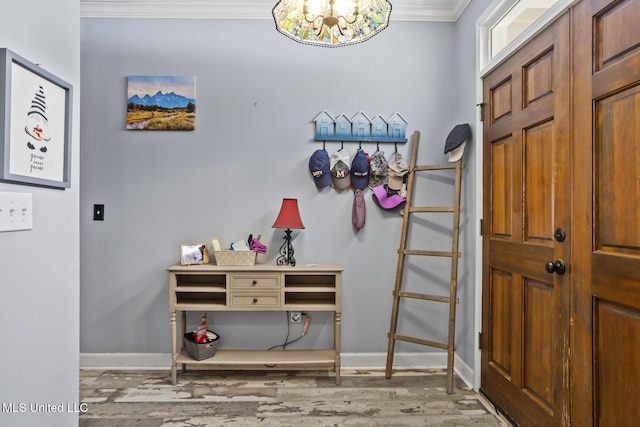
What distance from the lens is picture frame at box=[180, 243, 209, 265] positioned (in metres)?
2.62

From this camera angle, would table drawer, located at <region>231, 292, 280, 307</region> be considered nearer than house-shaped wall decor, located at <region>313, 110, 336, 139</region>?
Yes

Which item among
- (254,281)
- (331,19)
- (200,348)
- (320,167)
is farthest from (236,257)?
(331,19)

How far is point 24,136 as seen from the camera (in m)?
1.17

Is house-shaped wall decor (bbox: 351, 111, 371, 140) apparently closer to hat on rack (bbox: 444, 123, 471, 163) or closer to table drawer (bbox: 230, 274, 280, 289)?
hat on rack (bbox: 444, 123, 471, 163)

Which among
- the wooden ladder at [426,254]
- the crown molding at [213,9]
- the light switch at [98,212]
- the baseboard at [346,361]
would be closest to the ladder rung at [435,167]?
the wooden ladder at [426,254]

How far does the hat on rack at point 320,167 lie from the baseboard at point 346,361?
1335mm

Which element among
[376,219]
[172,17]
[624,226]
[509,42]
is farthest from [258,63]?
[624,226]

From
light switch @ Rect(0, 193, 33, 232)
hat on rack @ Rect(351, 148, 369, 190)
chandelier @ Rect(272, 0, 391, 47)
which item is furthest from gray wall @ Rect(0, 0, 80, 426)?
hat on rack @ Rect(351, 148, 369, 190)

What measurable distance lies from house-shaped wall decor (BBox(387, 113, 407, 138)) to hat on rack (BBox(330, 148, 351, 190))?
14.8 inches

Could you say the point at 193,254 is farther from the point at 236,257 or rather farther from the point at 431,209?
the point at 431,209

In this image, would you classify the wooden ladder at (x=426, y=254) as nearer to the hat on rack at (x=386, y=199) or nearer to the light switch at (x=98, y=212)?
the hat on rack at (x=386, y=199)

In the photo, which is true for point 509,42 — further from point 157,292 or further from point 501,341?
point 157,292

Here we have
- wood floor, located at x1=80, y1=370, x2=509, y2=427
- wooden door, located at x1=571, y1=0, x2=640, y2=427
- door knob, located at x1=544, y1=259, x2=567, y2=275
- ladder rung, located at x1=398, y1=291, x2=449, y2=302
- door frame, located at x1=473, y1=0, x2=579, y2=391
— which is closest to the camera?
wooden door, located at x1=571, y1=0, x2=640, y2=427

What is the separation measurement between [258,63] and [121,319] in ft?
7.26
